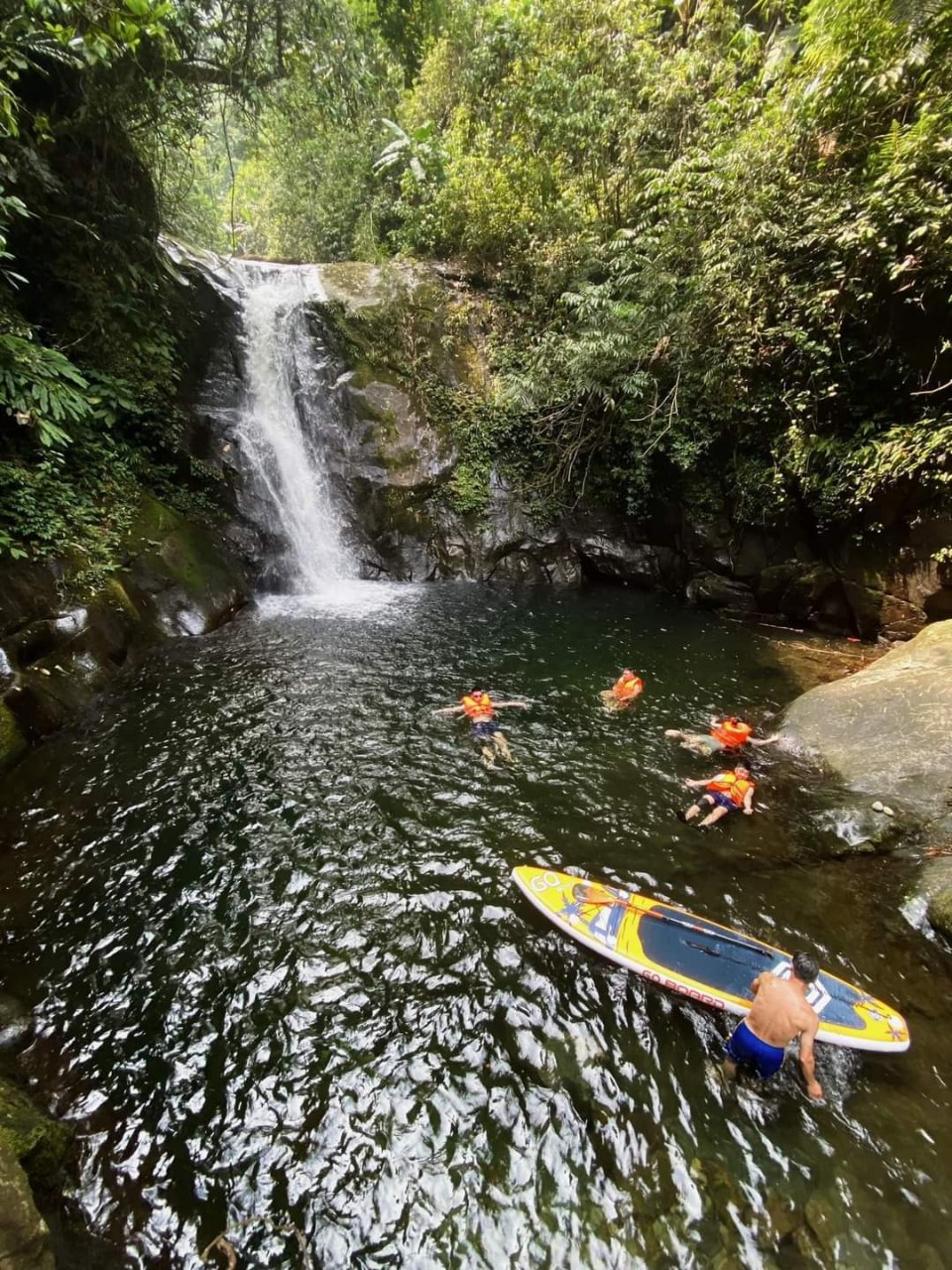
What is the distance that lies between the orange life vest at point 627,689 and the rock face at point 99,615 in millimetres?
8366

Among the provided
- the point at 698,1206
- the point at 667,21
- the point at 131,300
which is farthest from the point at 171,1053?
the point at 667,21

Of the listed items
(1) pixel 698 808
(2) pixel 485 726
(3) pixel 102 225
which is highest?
(3) pixel 102 225

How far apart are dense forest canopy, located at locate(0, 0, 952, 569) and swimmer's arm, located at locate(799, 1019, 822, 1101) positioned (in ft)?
32.9

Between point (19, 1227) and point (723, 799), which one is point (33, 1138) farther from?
point (723, 799)

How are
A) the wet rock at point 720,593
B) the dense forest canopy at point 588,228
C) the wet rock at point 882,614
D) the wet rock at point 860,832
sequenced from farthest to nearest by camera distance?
1. the wet rock at point 720,593
2. the wet rock at point 882,614
3. the dense forest canopy at point 588,228
4. the wet rock at point 860,832

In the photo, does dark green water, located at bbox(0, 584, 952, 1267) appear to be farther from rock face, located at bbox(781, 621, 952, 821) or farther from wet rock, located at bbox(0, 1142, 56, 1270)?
rock face, located at bbox(781, 621, 952, 821)

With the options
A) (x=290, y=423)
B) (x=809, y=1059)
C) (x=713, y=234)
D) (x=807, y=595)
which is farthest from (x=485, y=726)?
(x=290, y=423)

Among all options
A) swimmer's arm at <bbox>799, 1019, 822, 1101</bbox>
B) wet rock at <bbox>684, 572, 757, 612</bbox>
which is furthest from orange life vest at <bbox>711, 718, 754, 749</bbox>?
wet rock at <bbox>684, 572, 757, 612</bbox>

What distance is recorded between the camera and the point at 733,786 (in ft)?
21.9

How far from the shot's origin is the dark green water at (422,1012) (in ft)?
10.6

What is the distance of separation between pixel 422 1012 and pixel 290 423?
16121 millimetres

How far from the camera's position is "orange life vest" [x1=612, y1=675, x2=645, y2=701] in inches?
360

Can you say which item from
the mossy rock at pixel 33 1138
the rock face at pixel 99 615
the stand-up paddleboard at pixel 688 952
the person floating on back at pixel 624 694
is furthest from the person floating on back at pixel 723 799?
the rock face at pixel 99 615

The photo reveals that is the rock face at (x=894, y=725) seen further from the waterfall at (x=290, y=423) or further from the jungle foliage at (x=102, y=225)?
the waterfall at (x=290, y=423)
